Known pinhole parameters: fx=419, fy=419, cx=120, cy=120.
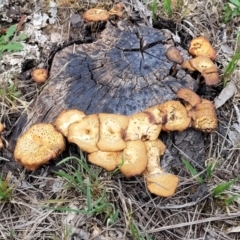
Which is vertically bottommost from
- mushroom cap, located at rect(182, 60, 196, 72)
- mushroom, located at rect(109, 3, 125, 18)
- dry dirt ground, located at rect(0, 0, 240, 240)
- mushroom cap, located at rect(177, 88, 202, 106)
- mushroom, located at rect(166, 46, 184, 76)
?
dry dirt ground, located at rect(0, 0, 240, 240)

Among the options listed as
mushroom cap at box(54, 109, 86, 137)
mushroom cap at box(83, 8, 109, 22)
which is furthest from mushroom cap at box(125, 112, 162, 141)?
mushroom cap at box(83, 8, 109, 22)

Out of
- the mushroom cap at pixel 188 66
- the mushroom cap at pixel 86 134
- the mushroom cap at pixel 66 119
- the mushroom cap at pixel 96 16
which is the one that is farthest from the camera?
the mushroom cap at pixel 96 16

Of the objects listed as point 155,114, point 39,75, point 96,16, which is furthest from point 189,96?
point 39,75

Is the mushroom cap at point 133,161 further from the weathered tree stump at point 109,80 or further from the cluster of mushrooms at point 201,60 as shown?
the cluster of mushrooms at point 201,60

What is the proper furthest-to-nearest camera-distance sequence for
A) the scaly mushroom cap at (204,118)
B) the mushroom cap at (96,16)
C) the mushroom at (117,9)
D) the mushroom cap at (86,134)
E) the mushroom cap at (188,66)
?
the mushroom at (117,9) → the mushroom cap at (96,16) → the mushroom cap at (188,66) → the scaly mushroom cap at (204,118) → the mushroom cap at (86,134)

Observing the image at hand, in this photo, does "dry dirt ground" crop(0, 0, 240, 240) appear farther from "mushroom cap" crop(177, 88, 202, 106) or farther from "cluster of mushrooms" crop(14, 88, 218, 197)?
"mushroom cap" crop(177, 88, 202, 106)

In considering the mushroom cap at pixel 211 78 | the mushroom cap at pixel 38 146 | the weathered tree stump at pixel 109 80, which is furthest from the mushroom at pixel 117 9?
the mushroom cap at pixel 38 146
